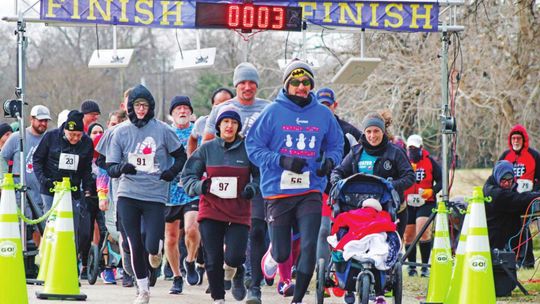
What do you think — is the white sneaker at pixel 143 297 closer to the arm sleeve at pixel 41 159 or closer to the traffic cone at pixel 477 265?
the arm sleeve at pixel 41 159

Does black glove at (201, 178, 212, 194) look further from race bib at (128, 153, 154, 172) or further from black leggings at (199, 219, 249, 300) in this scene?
race bib at (128, 153, 154, 172)

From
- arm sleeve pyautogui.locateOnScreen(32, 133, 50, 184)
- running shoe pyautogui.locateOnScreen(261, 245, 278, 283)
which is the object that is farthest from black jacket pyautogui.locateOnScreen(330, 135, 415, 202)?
arm sleeve pyautogui.locateOnScreen(32, 133, 50, 184)

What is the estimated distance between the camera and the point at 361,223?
33.9 ft

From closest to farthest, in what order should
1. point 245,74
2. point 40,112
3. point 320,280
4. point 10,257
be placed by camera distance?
point 10,257, point 320,280, point 245,74, point 40,112

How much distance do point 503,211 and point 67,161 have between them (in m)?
5.94

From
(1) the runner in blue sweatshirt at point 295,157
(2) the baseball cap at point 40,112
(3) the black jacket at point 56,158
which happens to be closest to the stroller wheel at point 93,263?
(3) the black jacket at point 56,158

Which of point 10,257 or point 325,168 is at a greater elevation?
point 325,168

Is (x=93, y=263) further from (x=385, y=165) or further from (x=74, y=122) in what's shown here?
(x=385, y=165)

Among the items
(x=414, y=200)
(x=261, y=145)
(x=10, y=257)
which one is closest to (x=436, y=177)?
(x=414, y=200)

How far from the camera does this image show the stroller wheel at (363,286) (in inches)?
392

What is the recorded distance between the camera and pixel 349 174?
11.9 meters

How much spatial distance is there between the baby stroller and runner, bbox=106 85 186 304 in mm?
1743

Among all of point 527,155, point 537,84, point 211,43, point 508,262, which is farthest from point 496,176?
point 211,43

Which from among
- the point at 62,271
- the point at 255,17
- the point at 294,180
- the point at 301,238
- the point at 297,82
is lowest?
the point at 62,271
